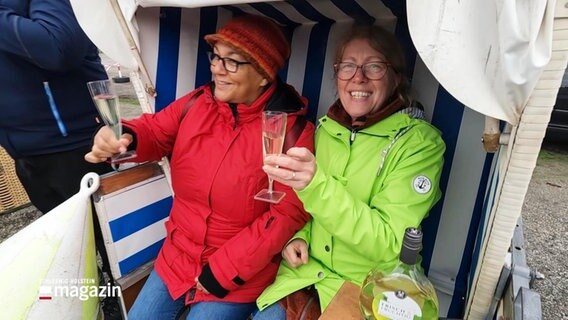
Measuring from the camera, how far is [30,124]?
1896mm

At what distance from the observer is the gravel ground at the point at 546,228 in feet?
9.38

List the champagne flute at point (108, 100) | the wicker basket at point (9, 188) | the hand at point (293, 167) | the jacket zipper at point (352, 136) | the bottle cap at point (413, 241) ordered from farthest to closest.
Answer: the wicker basket at point (9, 188), the jacket zipper at point (352, 136), the champagne flute at point (108, 100), the hand at point (293, 167), the bottle cap at point (413, 241)

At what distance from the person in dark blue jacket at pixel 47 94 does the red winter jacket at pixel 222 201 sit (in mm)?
438

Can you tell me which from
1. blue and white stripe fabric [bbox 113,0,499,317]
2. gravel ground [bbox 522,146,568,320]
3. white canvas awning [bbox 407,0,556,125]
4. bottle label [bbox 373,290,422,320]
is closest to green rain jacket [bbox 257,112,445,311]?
bottle label [bbox 373,290,422,320]

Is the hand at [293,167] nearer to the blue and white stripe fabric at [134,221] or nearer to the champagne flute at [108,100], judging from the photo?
the champagne flute at [108,100]

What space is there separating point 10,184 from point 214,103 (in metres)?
2.87

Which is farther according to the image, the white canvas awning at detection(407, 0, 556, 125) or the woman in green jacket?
the woman in green jacket

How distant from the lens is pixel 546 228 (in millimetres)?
3854

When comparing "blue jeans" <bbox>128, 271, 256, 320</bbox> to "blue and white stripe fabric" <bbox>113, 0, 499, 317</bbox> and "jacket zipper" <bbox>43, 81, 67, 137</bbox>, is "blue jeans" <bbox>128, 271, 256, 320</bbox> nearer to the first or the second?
"blue and white stripe fabric" <bbox>113, 0, 499, 317</bbox>

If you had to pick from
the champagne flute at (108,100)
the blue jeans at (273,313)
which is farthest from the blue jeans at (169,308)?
the champagne flute at (108,100)

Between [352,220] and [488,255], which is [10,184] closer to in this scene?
[352,220]

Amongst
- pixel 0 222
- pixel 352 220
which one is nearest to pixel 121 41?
pixel 352 220

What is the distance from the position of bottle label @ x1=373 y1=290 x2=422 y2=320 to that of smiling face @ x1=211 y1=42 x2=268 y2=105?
1.08 m

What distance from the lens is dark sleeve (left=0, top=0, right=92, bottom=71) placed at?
163cm
